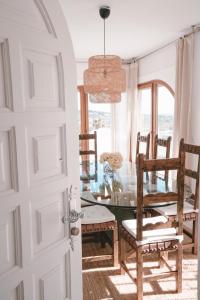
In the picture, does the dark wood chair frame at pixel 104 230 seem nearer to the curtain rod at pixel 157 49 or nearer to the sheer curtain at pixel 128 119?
the curtain rod at pixel 157 49

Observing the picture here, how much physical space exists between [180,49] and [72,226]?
11.0 ft

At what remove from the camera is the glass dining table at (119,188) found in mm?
2557

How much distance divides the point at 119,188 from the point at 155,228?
0.68m

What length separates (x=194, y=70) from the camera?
3.80m

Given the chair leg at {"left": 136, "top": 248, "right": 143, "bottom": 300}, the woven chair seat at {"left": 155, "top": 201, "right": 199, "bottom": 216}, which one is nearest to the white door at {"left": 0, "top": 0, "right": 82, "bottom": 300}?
the chair leg at {"left": 136, "top": 248, "right": 143, "bottom": 300}

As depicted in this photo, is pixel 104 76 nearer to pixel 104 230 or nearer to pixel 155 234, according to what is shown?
pixel 104 230

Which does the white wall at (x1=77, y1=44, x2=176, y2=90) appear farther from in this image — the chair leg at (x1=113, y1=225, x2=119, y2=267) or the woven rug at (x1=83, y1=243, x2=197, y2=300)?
the woven rug at (x1=83, y1=243, x2=197, y2=300)

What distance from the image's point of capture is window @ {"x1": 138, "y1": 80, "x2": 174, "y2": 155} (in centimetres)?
492

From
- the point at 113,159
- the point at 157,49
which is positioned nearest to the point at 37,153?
the point at 113,159

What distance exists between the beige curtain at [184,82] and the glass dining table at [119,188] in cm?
88

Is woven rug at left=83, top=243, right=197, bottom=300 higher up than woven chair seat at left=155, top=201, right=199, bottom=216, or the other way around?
woven chair seat at left=155, top=201, right=199, bottom=216

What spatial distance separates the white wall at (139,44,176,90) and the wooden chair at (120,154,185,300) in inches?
103

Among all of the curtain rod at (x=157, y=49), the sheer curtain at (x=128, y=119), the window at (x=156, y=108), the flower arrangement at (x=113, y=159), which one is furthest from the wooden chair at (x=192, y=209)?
the sheer curtain at (x=128, y=119)

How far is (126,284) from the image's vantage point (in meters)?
2.64
